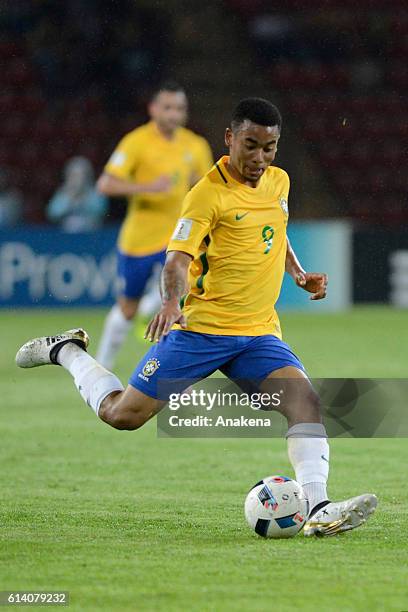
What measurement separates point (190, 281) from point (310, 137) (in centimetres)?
1627

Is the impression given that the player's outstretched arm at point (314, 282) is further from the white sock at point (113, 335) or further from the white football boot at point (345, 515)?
the white sock at point (113, 335)

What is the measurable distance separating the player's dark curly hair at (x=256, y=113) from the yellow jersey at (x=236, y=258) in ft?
0.82

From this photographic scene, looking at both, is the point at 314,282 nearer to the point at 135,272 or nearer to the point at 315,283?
the point at 315,283

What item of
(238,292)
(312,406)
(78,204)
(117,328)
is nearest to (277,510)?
(312,406)

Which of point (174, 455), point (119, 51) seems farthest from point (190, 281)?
point (119, 51)

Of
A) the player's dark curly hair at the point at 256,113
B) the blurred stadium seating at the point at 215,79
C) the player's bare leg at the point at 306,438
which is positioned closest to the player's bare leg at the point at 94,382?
the player's bare leg at the point at 306,438

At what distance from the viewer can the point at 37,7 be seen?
2105cm

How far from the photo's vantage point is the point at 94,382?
6039 mm

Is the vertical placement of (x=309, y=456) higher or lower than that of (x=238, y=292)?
lower

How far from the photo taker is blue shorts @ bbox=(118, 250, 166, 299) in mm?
11070

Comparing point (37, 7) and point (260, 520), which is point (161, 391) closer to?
point (260, 520)

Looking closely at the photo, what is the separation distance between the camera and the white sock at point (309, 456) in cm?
543

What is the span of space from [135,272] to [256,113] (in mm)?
5750

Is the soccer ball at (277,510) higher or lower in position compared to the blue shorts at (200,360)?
lower
